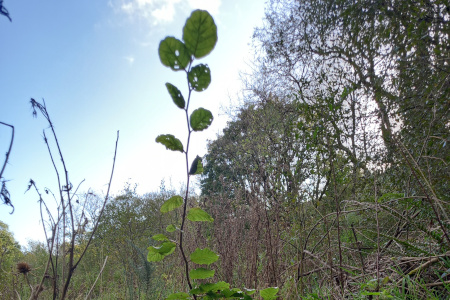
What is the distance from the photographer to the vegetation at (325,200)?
3.09ft

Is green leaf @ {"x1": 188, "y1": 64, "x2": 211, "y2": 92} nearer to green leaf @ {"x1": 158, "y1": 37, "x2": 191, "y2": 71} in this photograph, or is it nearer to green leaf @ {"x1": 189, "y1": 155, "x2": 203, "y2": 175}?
green leaf @ {"x1": 158, "y1": 37, "x2": 191, "y2": 71}

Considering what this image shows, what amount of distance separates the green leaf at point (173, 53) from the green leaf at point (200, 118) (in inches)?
4.7

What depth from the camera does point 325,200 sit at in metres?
4.23

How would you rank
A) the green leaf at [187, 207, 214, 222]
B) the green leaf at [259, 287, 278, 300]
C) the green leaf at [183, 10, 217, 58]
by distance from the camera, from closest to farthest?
the green leaf at [183, 10, 217, 58], the green leaf at [187, 207, 214, 222], the green leaf at [259, 287, 278, 300]

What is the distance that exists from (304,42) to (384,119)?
3.22 m

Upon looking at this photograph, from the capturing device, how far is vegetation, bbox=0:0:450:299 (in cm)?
94

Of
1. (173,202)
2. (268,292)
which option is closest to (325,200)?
(268,292)

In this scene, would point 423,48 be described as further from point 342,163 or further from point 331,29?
point 331,29

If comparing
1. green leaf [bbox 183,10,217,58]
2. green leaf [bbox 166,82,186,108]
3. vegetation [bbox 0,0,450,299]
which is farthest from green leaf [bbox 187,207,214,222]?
green leaf [bbox 183,10,217,58]

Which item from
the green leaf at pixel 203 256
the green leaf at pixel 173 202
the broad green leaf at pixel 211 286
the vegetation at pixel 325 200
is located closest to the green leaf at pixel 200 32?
the vegetation at pixel 325 200

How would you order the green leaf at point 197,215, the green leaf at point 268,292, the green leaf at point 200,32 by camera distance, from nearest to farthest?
the green leaf at point 200,32
the green leaf at point 197,215
the green leaf at point 268,292

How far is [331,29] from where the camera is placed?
5246mm

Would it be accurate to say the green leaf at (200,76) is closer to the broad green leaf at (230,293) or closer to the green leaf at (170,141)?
the green leaf at (170,141)

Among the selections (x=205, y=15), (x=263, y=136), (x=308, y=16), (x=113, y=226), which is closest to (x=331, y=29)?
(x=308, y=16)
